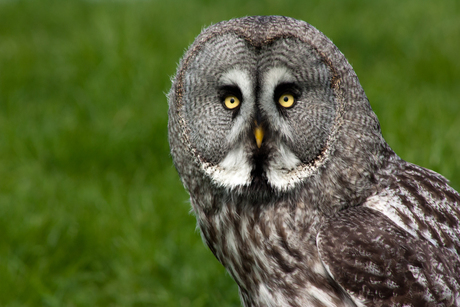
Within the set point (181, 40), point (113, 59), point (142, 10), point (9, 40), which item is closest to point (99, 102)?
point (113, 59)

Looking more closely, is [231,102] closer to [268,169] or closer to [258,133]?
[258,133]

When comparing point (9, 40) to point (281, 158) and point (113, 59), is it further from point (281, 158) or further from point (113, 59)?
point (281, 158)

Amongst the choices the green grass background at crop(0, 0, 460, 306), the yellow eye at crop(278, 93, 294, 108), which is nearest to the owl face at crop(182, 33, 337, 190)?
the yellow eye at crop(278, 93, 294, 108)

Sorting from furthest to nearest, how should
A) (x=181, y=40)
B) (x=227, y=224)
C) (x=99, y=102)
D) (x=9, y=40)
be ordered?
(x=9, y=40), (x=181, y=40), (x=99, y=102), (x=227, y=224)

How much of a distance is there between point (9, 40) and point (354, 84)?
4.38 metres

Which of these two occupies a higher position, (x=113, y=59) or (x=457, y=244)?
(x=113, y=59)

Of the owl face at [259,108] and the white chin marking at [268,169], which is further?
the white chin marking at [268,169]

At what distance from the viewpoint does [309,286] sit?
6.50ft

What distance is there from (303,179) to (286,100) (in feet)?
1.02

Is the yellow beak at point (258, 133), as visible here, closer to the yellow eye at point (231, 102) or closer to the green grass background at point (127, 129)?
the yellow eye at point (231, 102)

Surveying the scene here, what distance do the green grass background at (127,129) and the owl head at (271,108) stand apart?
3.50ft

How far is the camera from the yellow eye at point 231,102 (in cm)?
190

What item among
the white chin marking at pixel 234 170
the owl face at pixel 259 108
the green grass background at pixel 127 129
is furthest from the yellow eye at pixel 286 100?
the green grass background at pixel 127 129

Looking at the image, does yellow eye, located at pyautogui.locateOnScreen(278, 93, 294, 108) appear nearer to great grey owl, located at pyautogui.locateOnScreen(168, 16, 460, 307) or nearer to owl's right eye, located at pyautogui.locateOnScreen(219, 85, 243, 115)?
great grey owl, located at pyautogui.locateOnScreen(168, 16, 460, 307)
